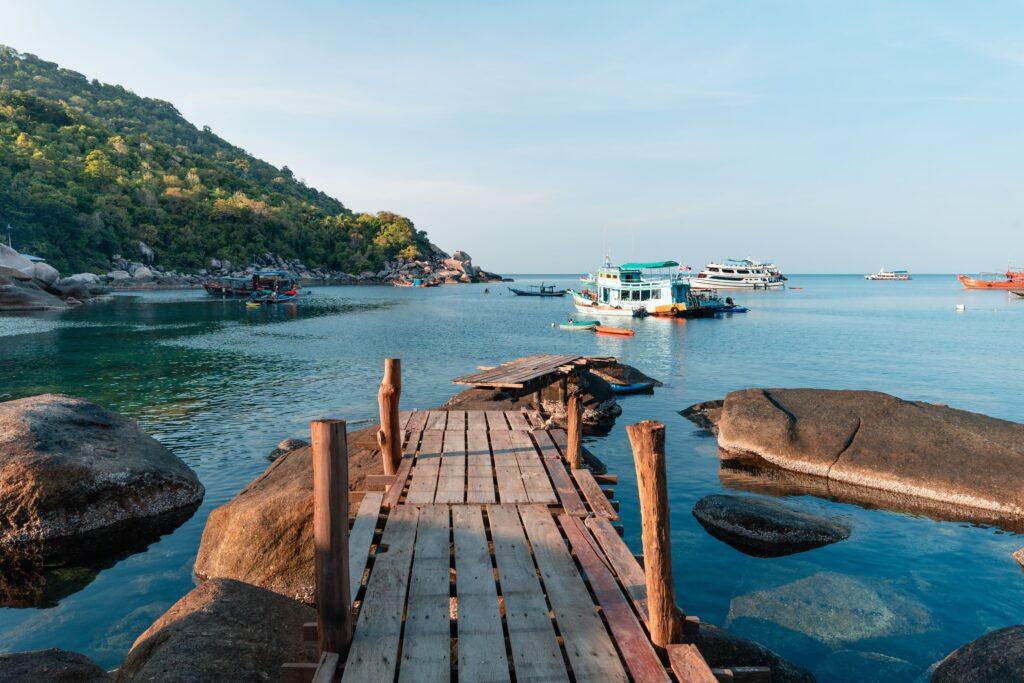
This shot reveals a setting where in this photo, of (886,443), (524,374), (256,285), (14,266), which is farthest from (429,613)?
(256,285)

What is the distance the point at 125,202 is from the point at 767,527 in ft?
399

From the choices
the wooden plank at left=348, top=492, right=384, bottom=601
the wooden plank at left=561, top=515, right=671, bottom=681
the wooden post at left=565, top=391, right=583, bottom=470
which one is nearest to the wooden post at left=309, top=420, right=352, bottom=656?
the wooden plank at left=348, top=492, right=384, bottom=601

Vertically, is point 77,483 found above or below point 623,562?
below

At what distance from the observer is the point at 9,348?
35594 mm

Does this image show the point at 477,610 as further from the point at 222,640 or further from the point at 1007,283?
the point at 1007,283

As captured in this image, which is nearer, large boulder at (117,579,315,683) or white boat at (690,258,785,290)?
large boulder at (117,579,315,683)

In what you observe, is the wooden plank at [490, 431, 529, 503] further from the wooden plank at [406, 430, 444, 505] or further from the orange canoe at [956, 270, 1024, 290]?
the orange canoe at [956, 270, 1024, 290]

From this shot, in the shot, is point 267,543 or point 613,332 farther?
point 613,332

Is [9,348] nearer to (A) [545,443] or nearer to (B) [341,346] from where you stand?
(B) [341,346]

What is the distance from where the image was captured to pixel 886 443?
15.2 m

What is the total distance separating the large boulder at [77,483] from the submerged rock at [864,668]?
12446 mm

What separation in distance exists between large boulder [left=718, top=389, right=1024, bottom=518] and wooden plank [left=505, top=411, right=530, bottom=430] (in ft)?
25.7

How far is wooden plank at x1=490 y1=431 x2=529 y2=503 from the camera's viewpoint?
783 centimetres

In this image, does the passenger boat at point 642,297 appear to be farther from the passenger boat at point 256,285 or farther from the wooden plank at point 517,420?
the wooden plank at point 517,420
